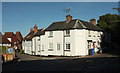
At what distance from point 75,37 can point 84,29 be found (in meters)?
2.41

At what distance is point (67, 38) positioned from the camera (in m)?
29.0

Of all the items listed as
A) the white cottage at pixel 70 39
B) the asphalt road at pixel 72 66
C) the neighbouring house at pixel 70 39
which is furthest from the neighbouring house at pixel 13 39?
the asphalt road at pixel 72 66

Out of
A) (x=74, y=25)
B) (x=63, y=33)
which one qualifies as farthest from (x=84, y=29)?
(x=63, y=33)

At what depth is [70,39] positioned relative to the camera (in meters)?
28.6

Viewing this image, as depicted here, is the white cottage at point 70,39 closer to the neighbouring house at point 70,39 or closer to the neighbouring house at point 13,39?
the neighbouring house at point 70,39

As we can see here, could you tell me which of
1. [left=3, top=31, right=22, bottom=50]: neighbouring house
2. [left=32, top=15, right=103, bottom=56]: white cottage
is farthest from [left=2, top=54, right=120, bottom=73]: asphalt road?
[left=3, top=31, right=22, bottom=50]: neighbouring house

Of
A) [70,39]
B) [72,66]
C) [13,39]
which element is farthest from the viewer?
[13,39]

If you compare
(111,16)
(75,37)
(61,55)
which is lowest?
(61,55)

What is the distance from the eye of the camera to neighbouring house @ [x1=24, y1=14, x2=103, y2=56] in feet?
91.8

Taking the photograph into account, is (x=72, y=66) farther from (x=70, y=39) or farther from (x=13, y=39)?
(x=13, y=39)

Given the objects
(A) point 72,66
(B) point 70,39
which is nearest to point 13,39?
(B) point 70,39

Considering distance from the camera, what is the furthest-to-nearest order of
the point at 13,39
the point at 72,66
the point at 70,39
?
the point at 13,39 < the point at 70,39 < the point at 72,66

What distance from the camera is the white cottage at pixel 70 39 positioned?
27984mm

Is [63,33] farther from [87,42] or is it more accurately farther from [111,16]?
[111,16]
